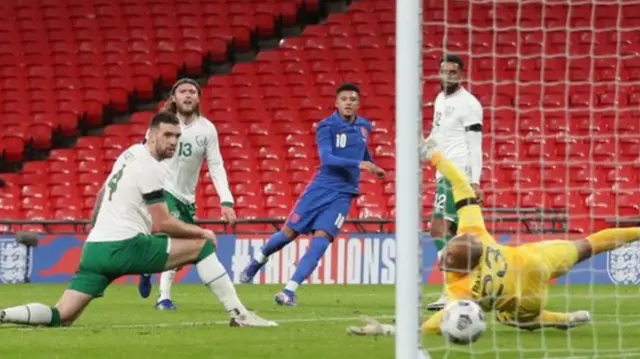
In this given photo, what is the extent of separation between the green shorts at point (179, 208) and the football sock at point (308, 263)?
99cm

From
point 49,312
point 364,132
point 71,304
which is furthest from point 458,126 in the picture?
point 49,312

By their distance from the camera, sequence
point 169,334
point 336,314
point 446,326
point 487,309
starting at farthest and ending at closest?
1. point 336,314
2. point 169,334
3. point 487,309
4. point 446,326

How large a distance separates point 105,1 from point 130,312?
11478 millimetres

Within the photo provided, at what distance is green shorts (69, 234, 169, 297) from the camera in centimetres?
880

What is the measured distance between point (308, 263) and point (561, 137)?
5173mm

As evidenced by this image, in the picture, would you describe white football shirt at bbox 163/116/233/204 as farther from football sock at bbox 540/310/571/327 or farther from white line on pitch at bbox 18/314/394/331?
football sock at bbox 540/310/571/327

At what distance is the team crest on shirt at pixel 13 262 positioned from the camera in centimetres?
1648

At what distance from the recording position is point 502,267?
7.99 metres

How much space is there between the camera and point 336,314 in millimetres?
10750

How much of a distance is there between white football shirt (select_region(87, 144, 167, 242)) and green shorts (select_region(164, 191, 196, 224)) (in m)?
2.23

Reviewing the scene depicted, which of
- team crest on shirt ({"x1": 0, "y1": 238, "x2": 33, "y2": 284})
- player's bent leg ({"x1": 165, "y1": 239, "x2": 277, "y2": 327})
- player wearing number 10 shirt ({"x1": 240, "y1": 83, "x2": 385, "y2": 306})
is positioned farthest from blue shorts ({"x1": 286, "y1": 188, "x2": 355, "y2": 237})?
team crest on shirt ({"x1": 0, "y1": 238, "x2": 33, "y2": 284})

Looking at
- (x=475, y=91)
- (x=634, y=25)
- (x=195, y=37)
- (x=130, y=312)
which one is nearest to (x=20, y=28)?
(x=195, y=37)

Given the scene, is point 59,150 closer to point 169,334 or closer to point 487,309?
point 169,334

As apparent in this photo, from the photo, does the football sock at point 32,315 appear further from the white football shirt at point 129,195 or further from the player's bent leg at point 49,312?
the white football shirt at point 129,195
